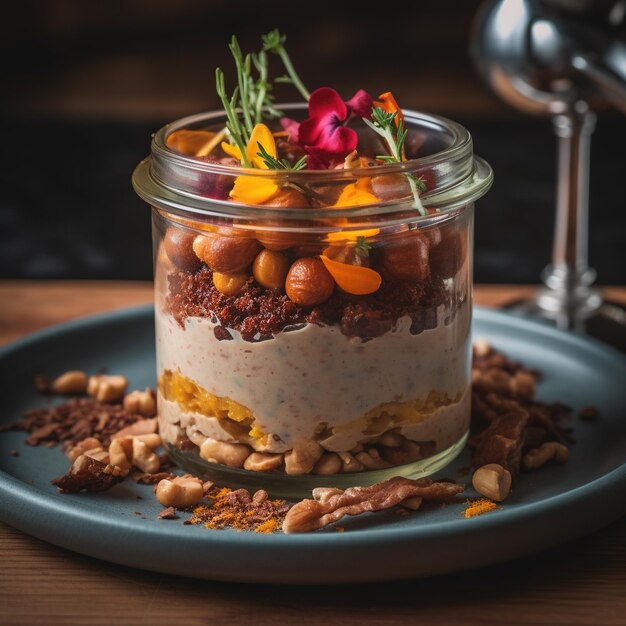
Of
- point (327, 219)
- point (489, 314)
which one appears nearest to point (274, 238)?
point (327, 219)

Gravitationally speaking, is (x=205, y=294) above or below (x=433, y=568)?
above

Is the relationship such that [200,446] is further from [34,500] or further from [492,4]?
[492,4]

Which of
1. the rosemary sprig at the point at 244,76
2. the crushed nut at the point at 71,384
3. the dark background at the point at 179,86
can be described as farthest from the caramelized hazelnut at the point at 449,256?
the dark background at the point at 179,86

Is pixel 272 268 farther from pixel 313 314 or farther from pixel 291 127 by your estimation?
pixel 291 127

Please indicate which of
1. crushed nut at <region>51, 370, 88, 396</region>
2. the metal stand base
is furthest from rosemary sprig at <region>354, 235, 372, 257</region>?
the metal stand base

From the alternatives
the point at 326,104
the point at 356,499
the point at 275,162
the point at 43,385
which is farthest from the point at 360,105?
the point at 43,385

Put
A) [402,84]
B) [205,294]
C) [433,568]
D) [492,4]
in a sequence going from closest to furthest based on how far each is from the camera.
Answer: [433,568], [205,294], [492,4], [402,84]
